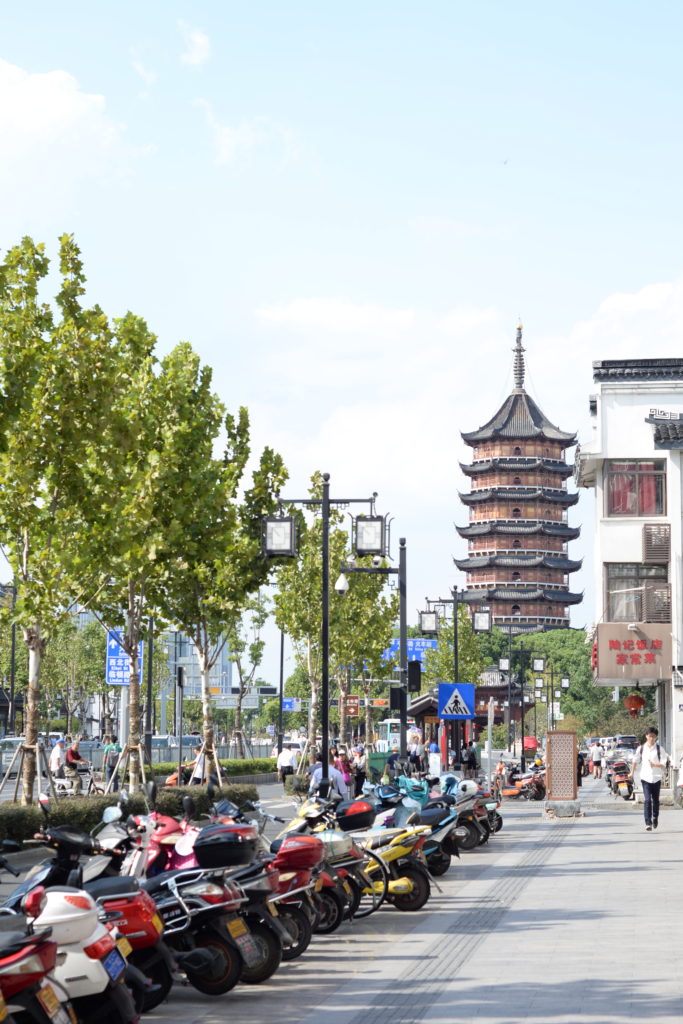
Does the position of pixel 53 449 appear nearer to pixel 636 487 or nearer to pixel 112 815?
pixel 112 815

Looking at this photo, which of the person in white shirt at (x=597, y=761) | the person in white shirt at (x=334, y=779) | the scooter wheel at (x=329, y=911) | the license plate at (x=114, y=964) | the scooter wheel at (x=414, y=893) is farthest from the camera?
the person in white shirt at (x=597, y=761)

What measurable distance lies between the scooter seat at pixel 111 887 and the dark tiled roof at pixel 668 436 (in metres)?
34.7

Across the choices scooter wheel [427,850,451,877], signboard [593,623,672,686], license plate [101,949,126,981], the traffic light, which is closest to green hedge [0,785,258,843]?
scooter wheel [427,850,451,877]

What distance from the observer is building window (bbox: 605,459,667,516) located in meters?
45.5

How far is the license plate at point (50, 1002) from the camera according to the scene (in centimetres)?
743

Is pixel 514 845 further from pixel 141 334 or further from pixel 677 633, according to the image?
pixel 677 633

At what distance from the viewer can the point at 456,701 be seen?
113 feet

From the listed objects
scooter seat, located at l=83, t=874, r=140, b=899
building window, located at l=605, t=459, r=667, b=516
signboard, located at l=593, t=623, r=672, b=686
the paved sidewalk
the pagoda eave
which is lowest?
the paved sidewalk

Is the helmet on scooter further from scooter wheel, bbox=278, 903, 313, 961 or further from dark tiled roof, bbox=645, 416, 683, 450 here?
dark tiled roof, bbox=645, 416, 683, 450

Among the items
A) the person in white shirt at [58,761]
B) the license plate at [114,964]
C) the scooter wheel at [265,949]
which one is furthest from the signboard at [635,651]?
the license plate at [114,964]

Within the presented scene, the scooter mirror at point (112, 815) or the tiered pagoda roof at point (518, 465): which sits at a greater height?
the tiered pagoda roof at point (518, 465)

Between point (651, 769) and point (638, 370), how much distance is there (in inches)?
918

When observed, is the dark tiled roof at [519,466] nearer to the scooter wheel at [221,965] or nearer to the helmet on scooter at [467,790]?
the helmet on scooter at [467,790]

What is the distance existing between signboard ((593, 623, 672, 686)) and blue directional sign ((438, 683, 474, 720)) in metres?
9.52
